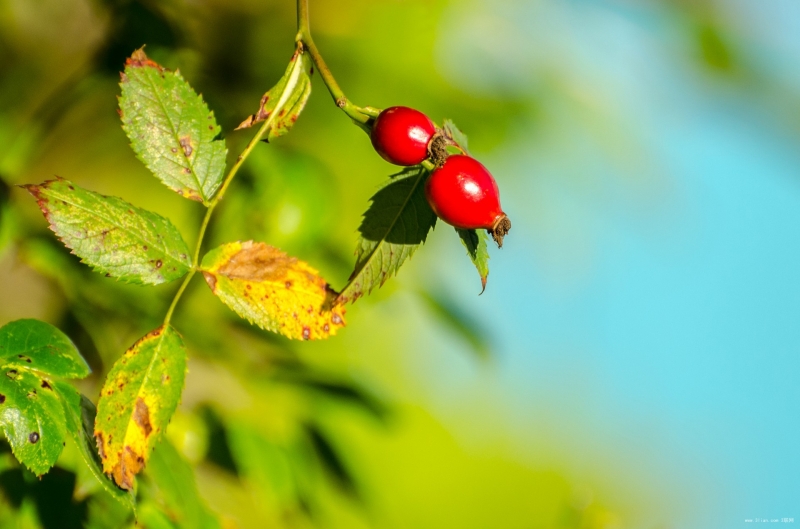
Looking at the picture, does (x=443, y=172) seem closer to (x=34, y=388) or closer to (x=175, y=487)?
(x=34, y=388)

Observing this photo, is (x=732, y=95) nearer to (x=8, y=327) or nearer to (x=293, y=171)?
(x=293, y=171)

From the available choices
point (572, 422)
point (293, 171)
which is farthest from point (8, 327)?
point (572, 422)

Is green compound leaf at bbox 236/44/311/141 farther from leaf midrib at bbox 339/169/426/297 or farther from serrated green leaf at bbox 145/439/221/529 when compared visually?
serrated green leaf at bbox 145/439/221/529

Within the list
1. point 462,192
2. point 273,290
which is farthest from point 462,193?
point 273,290

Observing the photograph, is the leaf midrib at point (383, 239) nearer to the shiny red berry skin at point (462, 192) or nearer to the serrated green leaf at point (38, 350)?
the shiny red berry skin at point (462, 192)

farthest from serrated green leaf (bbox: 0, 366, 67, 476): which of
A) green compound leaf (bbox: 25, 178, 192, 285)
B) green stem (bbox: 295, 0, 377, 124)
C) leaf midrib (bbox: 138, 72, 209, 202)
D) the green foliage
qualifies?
green stem (bbox: 295, 0, 377, 124)

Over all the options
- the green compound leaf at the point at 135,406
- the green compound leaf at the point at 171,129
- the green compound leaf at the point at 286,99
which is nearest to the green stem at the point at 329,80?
the green compound leaf at the point at 286,99
